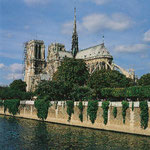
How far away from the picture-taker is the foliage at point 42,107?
53156mm

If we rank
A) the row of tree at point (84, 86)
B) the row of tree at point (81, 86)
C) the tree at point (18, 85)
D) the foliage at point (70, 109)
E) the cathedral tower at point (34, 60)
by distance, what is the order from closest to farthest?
the row of tree at point (84, 86) < the foliage at point (70, 109) < the row of tree at point (81, 86) < the tree at point (18, 85) < the cathedral tower at point (34, 60)

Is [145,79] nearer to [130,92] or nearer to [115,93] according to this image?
[115,93]

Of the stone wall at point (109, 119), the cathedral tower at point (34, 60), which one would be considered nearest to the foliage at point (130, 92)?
the stone wall at point (109, 119)

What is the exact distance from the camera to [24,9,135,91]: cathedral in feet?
331

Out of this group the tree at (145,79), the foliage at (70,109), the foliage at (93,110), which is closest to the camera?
the foliage at (93,110)

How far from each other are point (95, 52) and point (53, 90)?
54.1 metres

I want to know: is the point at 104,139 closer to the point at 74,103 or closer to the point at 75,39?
the point at 74,103

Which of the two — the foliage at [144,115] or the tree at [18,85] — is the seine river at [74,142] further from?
the tree at [18,85]

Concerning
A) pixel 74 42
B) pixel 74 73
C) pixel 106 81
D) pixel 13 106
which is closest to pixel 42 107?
pixel 74 73

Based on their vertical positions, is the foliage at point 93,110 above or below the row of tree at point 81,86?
below

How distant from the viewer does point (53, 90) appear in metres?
55.2

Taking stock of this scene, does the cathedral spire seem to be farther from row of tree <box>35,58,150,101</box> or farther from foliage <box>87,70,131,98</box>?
foliage <box>87,70,131,98</box>

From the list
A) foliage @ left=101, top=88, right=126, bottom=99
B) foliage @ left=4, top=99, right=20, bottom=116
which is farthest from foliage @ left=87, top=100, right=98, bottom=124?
foliage @ left=4, top=99, right=20, bottom=116

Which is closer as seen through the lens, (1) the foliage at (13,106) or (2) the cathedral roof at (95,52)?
(1) the foliage at (13,106)
